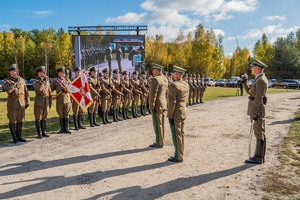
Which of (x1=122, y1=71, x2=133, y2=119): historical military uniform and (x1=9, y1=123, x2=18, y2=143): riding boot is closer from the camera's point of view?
(x1=9, y1=123, x2=18, y2=143): riding boot

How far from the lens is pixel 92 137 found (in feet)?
28.1

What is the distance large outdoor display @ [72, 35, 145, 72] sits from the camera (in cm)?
2473

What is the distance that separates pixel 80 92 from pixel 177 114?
13.8 feet

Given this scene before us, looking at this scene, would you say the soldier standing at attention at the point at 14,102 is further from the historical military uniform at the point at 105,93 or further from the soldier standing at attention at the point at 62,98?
the historical military uniform at the point at 105,93

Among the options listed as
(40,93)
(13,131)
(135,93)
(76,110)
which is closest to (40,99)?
(40,93)

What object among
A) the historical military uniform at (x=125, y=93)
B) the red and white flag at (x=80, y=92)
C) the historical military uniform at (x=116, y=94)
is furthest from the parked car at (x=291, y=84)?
the red and white flag at (x=80, y=92)

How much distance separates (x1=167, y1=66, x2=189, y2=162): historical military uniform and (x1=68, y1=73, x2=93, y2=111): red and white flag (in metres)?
3.87

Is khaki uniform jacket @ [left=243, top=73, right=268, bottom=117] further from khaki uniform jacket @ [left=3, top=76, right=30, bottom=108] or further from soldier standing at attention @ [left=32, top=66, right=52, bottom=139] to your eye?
khaki uniform jacket @ [left=3, top=76, right=30, bottom=108]

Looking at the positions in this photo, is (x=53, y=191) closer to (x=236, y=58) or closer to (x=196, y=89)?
(x=196, y=89)

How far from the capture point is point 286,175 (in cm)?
543

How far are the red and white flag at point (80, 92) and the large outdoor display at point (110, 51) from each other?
15.4m

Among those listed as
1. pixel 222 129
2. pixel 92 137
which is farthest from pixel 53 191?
pixel 222 129

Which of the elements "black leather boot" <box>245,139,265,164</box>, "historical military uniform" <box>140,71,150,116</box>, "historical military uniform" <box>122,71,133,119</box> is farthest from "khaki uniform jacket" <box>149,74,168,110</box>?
"historical military uniform" <box>140,71,150,116</box>

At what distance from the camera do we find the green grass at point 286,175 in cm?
466
